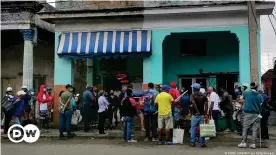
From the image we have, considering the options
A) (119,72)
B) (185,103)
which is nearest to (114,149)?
(185,103)

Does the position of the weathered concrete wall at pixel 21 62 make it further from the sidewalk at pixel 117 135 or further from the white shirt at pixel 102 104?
the white shirt at pixel 102 104

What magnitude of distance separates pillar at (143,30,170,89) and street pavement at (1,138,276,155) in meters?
4.16

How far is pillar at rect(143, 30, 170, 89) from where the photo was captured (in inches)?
645

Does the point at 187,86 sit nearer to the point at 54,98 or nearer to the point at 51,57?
the point at 54,98

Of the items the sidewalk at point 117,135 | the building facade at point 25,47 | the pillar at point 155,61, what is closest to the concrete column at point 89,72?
the building facade at point 25,47

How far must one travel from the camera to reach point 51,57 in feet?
69.5

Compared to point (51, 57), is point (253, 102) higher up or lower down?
lower down

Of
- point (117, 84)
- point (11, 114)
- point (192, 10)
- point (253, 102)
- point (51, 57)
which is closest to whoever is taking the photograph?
point (253, 102)

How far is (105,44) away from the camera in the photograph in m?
16.5

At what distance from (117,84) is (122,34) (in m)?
3.65

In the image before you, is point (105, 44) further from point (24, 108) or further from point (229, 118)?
point (229, 118)

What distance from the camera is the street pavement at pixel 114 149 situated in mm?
10648

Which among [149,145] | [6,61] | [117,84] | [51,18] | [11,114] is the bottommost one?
[149,145]

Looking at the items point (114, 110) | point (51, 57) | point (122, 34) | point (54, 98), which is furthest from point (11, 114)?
point (51, 57)
